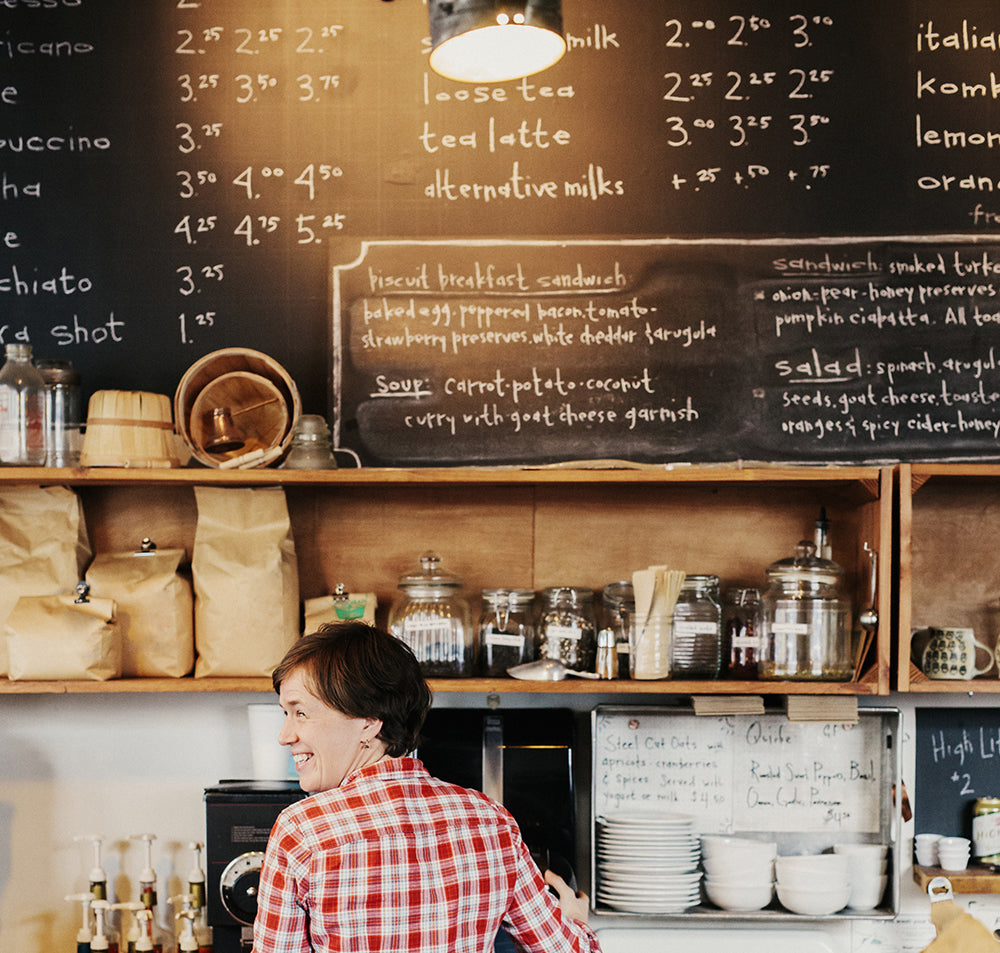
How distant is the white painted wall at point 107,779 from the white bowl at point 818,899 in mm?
379

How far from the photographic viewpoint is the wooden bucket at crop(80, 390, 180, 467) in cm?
238

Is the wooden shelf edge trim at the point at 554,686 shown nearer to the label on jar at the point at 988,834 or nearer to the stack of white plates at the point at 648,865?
the stack of white plates at the point at 648,865

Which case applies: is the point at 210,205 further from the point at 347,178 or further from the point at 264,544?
the point at 264,544

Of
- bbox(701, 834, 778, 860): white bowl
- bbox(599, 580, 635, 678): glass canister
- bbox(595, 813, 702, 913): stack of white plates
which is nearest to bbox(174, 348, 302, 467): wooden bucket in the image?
bbox(599, 580, 635, 678): glass canister

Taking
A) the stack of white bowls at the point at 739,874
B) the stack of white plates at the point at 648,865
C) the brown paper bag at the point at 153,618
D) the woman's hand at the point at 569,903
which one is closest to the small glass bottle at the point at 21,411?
Result: the brown paper bag at the point at 153,618

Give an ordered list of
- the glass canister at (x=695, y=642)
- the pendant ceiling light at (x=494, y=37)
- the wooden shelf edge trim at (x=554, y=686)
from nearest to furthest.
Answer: the pendant ceiling light at (x=494, y=37) < the wooden shelf edge trim at (x=554, y=686) < the glass canister at (x=695, y=642)

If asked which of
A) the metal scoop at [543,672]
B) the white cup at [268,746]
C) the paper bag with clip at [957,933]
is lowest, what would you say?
the paper bag with clip at [957,933]

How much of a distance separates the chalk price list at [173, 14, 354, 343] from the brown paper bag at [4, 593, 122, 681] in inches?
30.3

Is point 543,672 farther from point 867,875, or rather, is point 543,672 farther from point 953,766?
point 953,766

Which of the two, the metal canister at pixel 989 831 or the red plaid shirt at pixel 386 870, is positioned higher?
the red plaid shirt at pixel 386 870

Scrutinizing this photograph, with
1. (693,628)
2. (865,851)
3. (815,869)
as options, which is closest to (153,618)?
(693,628)

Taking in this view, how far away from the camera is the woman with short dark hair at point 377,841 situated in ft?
4.98

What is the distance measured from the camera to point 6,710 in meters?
2.67

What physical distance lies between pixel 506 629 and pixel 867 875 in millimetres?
1060
